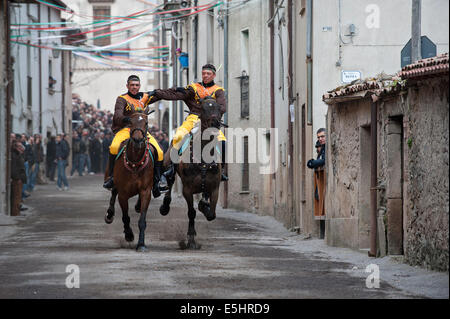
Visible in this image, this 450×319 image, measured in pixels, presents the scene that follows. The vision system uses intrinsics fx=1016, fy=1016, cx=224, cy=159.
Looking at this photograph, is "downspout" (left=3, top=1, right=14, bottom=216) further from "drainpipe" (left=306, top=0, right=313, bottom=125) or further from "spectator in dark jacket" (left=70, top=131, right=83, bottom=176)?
"spectator in dark jacket" (left=70, top=131, right=83, bottom=176)

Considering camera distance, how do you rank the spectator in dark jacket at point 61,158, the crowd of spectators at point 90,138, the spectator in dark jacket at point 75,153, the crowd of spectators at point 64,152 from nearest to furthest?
1. the crowd of spectators at point 64,152
2. the spectator in dark jacket at point 61,158
3. the spectator in dark jacket at point 75,153
4. the crowd of spectators at point 90,138

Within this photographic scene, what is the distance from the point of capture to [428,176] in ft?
41.3

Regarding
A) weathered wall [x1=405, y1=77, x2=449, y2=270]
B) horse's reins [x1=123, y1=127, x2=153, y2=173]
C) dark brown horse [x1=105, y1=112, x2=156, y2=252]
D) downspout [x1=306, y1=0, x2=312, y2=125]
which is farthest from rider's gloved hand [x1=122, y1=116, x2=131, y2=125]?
downspout [x1=306, y1=0, x2=312, y2=125]

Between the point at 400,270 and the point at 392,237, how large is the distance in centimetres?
159

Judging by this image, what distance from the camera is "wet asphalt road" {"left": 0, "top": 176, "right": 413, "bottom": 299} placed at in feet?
34.1

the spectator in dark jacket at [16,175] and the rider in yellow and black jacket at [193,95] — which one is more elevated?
the rider in yellow and black jacket at [193,95]

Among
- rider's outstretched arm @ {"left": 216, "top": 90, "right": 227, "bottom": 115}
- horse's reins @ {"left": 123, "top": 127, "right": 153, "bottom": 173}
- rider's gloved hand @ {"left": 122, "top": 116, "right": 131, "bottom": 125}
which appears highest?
rider's outstretched arm @ {"left": 216, "top": 90, "right": 227, "bottom": 115}

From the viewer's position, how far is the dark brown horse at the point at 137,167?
1533cm

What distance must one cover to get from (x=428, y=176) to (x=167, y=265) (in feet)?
11.4

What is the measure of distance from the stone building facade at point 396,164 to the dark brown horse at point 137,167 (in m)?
3.25

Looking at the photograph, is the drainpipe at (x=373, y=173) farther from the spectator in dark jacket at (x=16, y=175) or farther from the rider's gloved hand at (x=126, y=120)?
the spectator in dark jacket at (x=16, y=175)

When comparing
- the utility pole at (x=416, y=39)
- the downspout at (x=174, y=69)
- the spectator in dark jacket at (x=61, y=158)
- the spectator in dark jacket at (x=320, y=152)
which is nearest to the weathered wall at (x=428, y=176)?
→ the utility pole at (x=416, y=39)

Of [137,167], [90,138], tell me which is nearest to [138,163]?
[137,167]

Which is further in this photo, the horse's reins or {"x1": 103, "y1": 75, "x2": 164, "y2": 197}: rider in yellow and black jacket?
{"x1": 103, "y1": 75, "x2": 164, "y2": 197}: rider in yellow and black jacket
